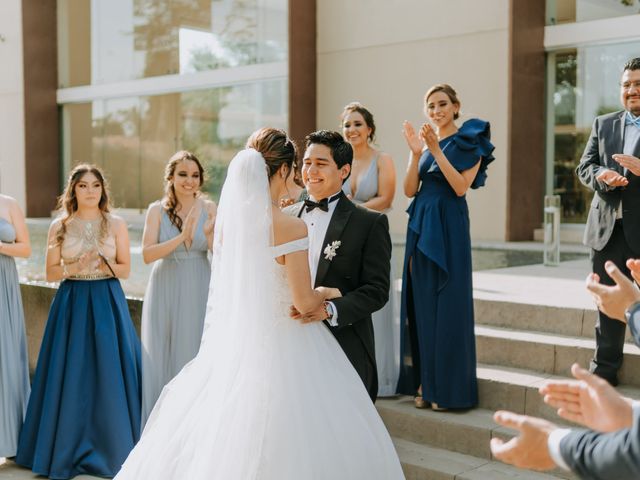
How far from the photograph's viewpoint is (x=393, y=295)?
5.78m

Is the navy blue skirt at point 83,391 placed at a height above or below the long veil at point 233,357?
below

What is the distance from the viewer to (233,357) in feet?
11.1

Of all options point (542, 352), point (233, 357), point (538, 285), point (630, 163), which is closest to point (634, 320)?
point (233, 357)

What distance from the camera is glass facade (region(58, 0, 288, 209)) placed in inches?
622

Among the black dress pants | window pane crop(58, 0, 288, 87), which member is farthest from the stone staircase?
window pane crop(58, 0, 288, 87)

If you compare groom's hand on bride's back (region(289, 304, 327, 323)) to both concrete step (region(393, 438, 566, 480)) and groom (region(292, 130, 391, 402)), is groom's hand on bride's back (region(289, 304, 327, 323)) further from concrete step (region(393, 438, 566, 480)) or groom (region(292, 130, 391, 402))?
concrete step (region(393, 438, 566, 480))

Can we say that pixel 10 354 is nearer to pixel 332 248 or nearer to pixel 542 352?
pixel 332 248

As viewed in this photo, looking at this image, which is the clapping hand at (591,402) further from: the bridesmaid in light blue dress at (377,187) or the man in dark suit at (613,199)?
the bridesmaid in light blue dress at (377,187)

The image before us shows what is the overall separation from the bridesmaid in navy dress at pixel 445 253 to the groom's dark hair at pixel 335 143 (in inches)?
50.5

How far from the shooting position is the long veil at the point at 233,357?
3242 millimetres

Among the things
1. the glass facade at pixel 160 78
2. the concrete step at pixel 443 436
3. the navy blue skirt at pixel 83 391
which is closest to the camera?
the concrete step at pixel 443 436

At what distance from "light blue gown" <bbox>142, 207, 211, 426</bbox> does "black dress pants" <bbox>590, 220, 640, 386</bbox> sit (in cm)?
286

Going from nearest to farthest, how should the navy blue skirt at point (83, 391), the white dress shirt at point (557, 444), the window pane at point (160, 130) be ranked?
1. the white dress shirt at point (557, 444)
2. the navy blue skirt at point (83, 391)
3. the window pane at point (160, 130)

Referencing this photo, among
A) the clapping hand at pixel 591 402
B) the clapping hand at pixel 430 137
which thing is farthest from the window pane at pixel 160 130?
the clapping hand at pixel 591 402
